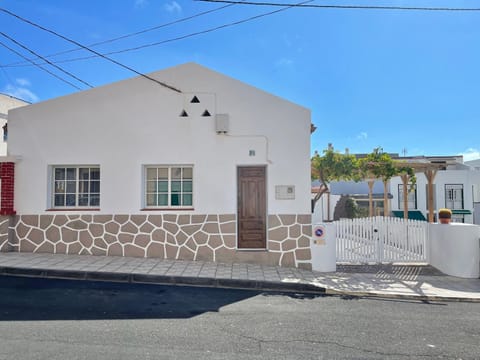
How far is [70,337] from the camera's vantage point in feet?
12.4

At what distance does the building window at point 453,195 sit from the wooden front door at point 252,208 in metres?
20.3

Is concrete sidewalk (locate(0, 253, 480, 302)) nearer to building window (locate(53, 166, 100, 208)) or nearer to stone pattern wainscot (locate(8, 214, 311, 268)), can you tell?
stone pattern wainscot (locate(8, 214, 311, 268))

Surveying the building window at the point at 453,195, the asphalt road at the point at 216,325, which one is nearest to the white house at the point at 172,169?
the asphalt road at the point at 216,325

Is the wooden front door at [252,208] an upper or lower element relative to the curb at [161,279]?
upper

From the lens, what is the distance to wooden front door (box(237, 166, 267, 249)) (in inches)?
319

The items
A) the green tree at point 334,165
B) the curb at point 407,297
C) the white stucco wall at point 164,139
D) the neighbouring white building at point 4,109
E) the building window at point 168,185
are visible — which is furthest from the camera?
the neighbouring white building at point 4,109

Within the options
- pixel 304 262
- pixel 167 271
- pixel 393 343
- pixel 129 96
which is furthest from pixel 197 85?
pixel 393 343

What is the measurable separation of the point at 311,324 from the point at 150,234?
503 centimetres

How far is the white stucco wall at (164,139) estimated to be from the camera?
8062 millimetres

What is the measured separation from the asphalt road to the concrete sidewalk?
1.37 ft

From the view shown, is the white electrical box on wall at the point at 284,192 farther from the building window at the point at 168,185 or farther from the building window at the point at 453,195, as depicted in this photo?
the building window at the point at 453,195

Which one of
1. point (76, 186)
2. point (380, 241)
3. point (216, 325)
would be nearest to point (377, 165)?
point (380, 241)

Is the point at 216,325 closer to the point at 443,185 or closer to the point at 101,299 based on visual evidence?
the point at 101,299

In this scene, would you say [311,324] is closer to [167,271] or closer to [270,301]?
[270,301]
